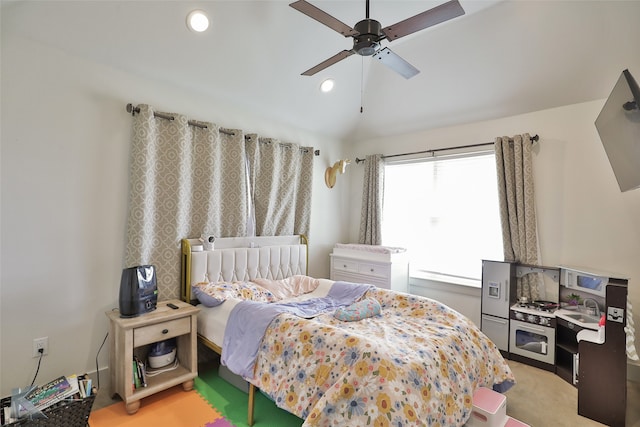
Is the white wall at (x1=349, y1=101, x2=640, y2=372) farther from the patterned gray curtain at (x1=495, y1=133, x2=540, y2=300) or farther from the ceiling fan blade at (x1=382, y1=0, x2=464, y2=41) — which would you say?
the ceiling fan blade at (x1=382, y1=0, x2=464, y2=41)

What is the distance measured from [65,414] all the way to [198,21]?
9.39 feet

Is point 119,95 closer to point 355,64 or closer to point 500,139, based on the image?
point 355,64

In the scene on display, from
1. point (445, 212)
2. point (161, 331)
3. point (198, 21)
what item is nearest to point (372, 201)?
point (445, 212)

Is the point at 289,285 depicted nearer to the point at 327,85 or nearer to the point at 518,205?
the point at 327,85

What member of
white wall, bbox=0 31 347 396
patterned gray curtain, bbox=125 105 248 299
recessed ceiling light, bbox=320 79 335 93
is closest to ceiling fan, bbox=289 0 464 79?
recessed ceiling light, bbox=320 79 335 93

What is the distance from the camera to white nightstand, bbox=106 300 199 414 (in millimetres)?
2154

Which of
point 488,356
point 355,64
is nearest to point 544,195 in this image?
point 488,356

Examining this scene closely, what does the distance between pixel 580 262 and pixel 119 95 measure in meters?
4.54

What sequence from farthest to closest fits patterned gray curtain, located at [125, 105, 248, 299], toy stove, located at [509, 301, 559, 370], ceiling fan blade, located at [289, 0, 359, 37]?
toy stove, located at [509, 301, 559, 370]
patterned gray curtain, located at [125, 105, 248, 299]
ceiling fan blade, located at [289, 0, 359, 37]

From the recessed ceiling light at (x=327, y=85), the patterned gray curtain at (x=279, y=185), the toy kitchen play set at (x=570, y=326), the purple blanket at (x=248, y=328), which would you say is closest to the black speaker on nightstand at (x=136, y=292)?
the purple blanket at (x=248, y=328)

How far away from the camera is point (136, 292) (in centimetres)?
228

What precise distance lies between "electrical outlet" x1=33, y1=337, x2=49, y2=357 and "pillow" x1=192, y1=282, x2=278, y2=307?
1.06 metres

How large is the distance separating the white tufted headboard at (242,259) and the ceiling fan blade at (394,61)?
2.20 m

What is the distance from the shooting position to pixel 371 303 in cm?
250
